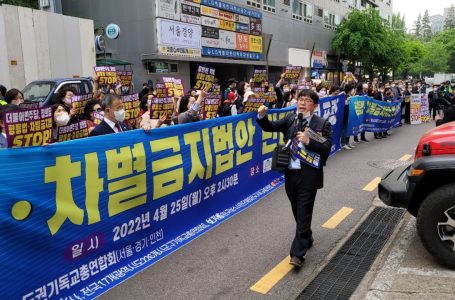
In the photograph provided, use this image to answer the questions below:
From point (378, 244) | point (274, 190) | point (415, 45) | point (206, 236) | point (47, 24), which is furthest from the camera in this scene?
point (415, 45)

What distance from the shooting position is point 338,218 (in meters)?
5.52

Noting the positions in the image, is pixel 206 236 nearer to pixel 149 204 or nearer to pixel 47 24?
pixel 149 204

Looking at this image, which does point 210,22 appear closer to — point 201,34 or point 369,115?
point 201,34

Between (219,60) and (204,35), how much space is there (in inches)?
71.2

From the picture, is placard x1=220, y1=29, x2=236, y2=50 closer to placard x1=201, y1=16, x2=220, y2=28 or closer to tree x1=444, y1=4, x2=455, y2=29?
placard x1=201, y1=16, x2=220, y2=28

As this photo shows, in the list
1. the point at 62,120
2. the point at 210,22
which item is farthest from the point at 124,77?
the point at 210,22

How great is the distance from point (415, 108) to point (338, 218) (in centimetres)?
1345

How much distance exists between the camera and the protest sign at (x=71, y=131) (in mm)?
4301

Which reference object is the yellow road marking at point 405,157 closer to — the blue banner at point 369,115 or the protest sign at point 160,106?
the blue banner at point 369,115

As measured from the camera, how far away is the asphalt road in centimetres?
375

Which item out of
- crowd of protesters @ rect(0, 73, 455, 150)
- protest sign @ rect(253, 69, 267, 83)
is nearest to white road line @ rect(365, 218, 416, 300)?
crowd of protesters @ rect(0, 73, 455, 150)

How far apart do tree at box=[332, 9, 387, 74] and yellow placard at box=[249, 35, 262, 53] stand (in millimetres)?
12787

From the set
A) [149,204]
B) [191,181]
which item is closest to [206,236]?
[191,181]

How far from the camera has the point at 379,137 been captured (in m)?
12.9
